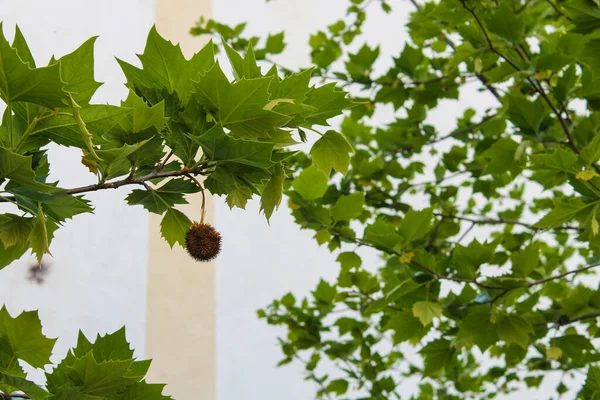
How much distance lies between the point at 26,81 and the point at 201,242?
195 millimetres

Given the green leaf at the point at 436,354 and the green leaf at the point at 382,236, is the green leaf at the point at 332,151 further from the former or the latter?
the green leaf at the point at 436,354

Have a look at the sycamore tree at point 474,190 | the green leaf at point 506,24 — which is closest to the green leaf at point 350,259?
the sycamore tree at point 474,190

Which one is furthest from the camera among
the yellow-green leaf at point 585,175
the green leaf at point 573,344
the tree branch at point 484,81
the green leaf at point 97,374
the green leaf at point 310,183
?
the tree branch at point 484,81

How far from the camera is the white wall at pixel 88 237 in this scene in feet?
4.36

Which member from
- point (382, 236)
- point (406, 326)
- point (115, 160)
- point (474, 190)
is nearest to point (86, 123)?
point (115, 160)

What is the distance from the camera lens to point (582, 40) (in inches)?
48.8

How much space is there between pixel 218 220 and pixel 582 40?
1.17 m

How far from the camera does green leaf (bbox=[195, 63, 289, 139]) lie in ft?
1.46

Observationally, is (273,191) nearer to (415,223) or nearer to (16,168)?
(16,168)

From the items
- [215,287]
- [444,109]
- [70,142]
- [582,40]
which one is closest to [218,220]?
[215,287]

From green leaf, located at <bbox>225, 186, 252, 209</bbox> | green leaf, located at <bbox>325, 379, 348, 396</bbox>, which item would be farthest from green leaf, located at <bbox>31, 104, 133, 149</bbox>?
green leaf, located at <bbox>325, 379, 348, 396</bbox>

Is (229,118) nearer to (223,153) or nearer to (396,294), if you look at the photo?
(223,153)

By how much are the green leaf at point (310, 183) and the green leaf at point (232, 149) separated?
1.99 feet

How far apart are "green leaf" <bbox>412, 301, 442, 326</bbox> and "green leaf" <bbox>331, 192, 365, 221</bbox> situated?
0.19 m
